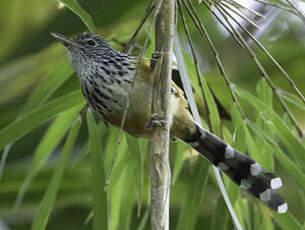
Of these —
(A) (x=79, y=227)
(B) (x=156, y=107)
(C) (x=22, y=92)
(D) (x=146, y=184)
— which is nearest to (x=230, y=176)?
(B) (x=156, y=107)

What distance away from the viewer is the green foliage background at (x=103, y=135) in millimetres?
2488

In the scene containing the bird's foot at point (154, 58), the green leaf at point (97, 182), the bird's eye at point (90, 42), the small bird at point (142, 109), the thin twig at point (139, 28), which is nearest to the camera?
the thin twig at point (139, 28)

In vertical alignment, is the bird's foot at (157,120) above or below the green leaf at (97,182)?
above

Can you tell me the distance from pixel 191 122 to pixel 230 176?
277mm

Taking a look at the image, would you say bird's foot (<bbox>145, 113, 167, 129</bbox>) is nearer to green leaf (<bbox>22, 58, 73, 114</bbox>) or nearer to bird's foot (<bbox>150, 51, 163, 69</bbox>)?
bird's foot (<bbox>150, 51, 163, 69</bbox>)

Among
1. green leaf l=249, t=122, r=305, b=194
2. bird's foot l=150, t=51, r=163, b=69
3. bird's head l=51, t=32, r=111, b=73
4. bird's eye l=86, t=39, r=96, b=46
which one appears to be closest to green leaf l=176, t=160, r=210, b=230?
green leaf l=249, t=122, r=305, b=194

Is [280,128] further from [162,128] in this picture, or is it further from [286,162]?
[162,128]

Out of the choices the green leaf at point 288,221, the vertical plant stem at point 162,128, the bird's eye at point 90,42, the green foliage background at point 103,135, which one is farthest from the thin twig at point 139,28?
the green leaf at point 288,221

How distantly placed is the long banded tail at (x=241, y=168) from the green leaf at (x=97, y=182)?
43 centimetres

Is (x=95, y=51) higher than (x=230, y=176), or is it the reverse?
(x=95, y=51)

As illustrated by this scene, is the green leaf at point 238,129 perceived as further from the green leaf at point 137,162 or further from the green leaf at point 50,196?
the green leaf at point 50,196

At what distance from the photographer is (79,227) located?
444 cm

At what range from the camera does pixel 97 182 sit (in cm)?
240

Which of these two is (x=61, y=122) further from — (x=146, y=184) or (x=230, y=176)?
(x=146, y=184)
